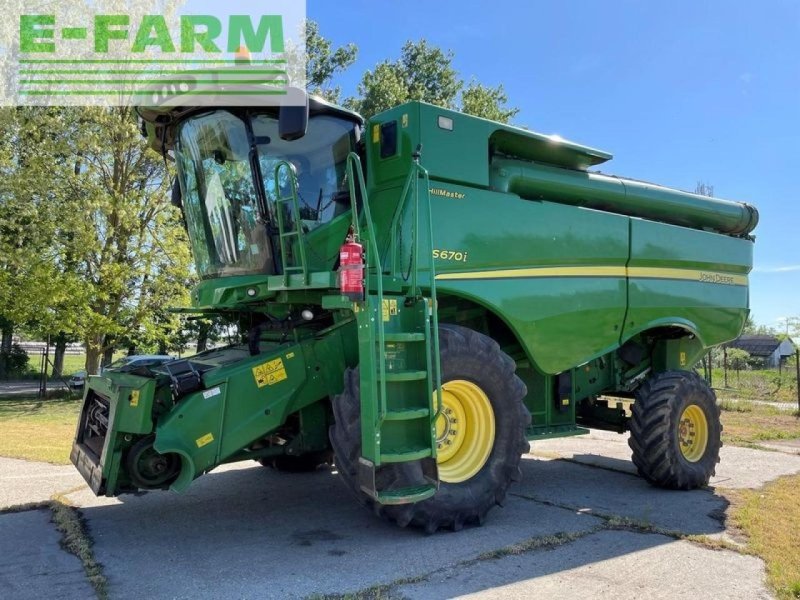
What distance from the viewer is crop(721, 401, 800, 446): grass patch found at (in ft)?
32.0

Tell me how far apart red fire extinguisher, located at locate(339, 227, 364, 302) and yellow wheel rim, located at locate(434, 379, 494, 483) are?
3.60ft

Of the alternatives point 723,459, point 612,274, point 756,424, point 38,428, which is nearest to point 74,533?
point 612,274

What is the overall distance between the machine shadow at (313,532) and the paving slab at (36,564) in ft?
0.64

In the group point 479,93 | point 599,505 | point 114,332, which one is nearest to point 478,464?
point 599,505

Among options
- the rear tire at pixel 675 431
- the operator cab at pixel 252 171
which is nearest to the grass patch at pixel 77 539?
the operator cab at pixel 252 171

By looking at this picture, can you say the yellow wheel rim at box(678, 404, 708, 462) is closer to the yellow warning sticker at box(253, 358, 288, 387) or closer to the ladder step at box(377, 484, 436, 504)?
the ladder step at box(377, 484, 436, 504)

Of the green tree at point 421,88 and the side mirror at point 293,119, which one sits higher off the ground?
the green tree at point 421,88

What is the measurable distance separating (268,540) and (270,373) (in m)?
1.17

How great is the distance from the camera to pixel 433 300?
4.50 m

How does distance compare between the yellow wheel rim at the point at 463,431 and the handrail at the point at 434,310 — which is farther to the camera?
the yellow wheel rim at the point at 463,431

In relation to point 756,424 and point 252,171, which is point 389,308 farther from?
point 756,424

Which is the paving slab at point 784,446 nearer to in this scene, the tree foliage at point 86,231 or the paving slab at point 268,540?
the paving slab at point 268,540

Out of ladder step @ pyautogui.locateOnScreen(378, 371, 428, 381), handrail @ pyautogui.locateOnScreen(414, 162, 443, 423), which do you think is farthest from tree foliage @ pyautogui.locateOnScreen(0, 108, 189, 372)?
ladder step @ pyautogui.locateOnScreen(378, 371, 428, 381)

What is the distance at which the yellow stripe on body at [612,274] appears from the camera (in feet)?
17.4
